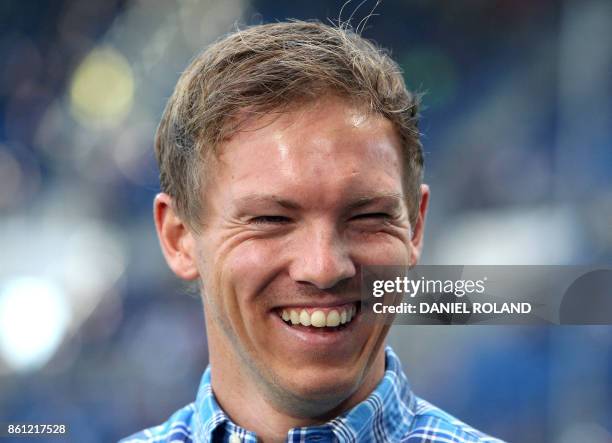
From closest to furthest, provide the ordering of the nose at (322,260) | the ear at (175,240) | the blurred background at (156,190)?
1. the nose at (322,260)
2. the ear at (175,240)
3. the blurred background at (156,190)

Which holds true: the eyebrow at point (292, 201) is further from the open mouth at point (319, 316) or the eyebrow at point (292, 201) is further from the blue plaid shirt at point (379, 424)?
the blue plaid shirt at point (379, 424)

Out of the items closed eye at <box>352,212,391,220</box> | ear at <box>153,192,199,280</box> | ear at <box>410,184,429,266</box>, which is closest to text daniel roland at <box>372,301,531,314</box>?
ear at <box>410,184,429,266</box>

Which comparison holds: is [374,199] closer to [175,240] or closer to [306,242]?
[306,242]

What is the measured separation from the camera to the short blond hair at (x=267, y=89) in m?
1.10

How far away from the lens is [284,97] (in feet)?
3.56

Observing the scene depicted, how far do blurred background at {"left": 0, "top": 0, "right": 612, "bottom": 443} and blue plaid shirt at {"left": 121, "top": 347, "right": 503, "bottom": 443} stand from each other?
30.5 inches

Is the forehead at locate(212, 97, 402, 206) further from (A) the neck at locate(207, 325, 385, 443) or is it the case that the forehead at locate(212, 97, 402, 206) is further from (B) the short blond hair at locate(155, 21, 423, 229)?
(A) the neck at locate(207, 325, 385, 443)

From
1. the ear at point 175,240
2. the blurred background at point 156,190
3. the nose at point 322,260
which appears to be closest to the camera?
the nose at point 322,260

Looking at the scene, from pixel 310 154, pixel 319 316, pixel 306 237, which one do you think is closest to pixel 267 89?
pixel 310 154

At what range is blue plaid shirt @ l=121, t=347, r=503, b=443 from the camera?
109 cm

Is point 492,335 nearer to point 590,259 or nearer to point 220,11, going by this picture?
point 590,259

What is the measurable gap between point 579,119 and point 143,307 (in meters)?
1.34

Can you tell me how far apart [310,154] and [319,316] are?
225 millimetres

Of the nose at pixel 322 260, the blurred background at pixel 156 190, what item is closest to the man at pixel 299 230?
the nose at pixel 322 260
